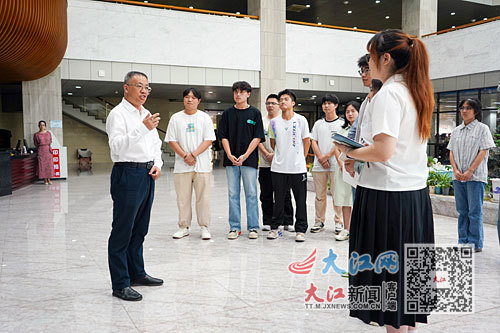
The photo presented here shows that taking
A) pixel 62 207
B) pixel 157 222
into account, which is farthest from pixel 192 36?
pixel 157 222

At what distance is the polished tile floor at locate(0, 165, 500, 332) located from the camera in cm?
285

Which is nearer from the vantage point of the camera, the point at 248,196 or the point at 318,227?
the point at 248,196

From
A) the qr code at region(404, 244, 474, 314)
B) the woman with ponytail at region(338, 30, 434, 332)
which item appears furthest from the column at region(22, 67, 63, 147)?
the woman with ponytail at region(338, 30, 434, 332)

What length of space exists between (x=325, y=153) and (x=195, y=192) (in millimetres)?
1747

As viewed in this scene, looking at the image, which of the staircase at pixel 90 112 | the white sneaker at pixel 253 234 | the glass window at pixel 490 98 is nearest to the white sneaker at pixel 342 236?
the white sneaker at pixel 253 234

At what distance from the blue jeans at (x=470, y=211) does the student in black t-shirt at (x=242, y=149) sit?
7.55ft

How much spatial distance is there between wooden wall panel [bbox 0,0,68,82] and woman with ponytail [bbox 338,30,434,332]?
735 cm

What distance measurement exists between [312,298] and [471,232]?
89.4 inches

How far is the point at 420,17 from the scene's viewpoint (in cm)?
1630

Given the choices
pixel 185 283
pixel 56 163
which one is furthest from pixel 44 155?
pixel 185 283

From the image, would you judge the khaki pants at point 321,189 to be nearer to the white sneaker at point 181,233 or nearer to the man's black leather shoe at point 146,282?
the white sneaker at point 181,233

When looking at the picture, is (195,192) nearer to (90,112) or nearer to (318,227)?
(318,227)

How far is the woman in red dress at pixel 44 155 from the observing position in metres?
11.6

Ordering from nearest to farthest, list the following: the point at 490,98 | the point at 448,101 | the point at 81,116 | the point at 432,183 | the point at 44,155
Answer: the point at 432,183 → the point at 44,155 → the point at 490,98 → the point at 448,101 → the point at 81,116
